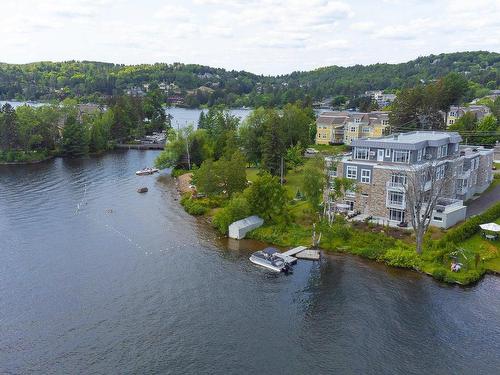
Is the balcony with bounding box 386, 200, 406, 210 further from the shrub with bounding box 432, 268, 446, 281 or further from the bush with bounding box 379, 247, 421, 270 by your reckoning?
the shrub with bounding box 432, 268, 446, 281

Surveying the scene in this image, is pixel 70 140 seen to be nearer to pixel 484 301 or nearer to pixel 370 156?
pixel 370 156

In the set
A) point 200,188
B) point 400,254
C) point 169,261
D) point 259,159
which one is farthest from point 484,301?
point 259,159

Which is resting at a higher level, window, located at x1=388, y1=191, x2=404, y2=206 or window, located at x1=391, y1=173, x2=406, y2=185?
window, located at x1=391, y1=173, x2=406, y2=185

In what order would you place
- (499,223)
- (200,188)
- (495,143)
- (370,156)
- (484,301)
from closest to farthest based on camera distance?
(484,301) < (499,223) < (370,156) < (200,188) < (495,143)

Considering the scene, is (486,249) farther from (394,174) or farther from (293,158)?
(293,158)

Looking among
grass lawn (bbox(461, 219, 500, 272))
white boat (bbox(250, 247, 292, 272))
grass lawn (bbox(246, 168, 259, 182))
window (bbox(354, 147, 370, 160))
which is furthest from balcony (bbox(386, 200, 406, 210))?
grass lawn (bbox(246, 168, 259, 182))
